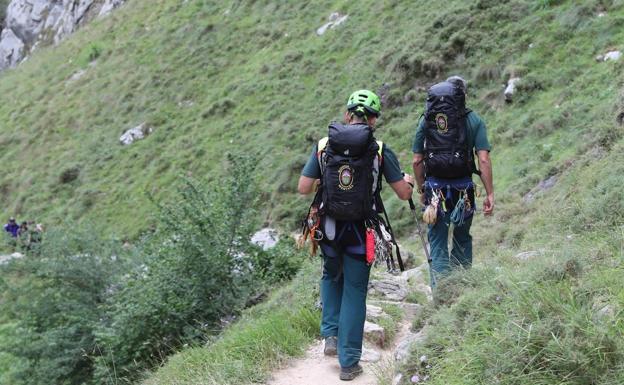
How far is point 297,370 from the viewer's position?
5.13 metres

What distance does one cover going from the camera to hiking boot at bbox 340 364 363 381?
186 inches

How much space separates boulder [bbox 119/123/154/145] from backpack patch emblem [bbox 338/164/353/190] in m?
19.6

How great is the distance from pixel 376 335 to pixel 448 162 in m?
1.65

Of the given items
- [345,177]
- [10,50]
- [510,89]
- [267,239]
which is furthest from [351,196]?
[10,50]

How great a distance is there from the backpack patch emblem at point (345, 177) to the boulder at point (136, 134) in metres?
19.6

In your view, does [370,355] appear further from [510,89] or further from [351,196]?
[510,89]

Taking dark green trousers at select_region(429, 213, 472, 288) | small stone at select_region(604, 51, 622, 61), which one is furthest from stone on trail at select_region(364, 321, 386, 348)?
small stone at select_region(604, 51, 622, 61)

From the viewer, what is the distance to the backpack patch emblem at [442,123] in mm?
5461

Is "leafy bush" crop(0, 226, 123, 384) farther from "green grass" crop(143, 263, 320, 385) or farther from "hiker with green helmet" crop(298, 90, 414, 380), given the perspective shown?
"hiker with green helmet" crop(298, 90, 414, 380)

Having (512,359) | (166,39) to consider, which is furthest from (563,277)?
(166,39)

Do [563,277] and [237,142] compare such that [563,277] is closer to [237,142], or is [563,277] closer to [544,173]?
[544,173]

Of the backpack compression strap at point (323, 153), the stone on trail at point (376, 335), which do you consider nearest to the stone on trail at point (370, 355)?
the stone on trail at point (376, 335)

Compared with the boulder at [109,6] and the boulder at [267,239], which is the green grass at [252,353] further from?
the boulder at [109,6]

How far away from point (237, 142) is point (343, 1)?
695 cm
